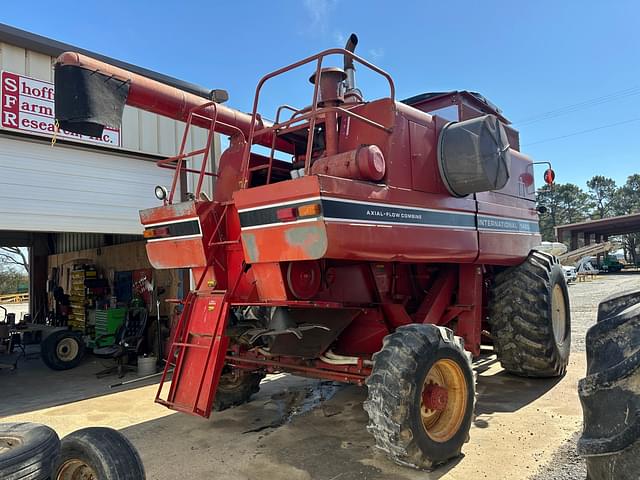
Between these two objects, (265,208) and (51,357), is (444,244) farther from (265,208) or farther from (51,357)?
(51,357)

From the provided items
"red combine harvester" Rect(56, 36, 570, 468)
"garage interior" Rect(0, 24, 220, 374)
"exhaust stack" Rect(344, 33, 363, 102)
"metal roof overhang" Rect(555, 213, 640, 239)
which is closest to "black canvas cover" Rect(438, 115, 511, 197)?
"red combine harvester" Rect(56, 36, 570, 468)

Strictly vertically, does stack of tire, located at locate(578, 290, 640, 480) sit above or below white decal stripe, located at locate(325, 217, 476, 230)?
below

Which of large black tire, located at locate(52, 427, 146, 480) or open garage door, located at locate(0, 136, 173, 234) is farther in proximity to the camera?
open garage door, located at locate(0, 136, 173, 234)

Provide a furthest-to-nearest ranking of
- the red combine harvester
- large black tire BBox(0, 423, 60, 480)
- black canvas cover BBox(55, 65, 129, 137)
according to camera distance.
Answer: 1. black canvas cover BBox(55, 65, 129, 137)
2. the red combine harvester
3. large black tire BBox(0, 423, 60, 480)

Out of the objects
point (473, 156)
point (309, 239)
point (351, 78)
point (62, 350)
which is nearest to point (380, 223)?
point (309, 239)

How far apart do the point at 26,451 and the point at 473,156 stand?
407 cm

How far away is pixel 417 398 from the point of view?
11.6ft

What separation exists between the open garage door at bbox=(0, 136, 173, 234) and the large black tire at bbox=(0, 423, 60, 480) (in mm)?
5670

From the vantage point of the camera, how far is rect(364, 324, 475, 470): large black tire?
3.45m

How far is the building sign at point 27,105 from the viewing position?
707 cm

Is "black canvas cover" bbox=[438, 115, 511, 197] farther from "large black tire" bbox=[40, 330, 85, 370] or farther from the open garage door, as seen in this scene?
"large black tire" bbox=[40, 330, 85, 370]

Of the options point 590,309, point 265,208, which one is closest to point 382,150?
point 265,208

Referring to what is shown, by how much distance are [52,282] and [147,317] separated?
8.25 meters

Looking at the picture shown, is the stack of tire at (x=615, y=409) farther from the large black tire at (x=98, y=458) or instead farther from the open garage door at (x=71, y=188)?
the open garage door at (x=71, y=188)
